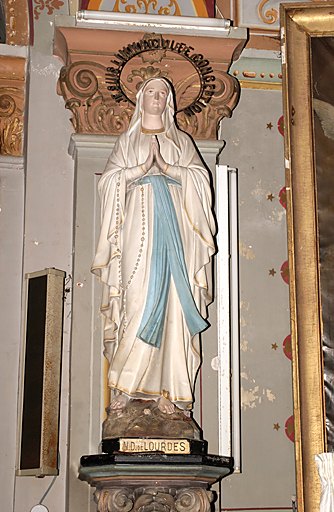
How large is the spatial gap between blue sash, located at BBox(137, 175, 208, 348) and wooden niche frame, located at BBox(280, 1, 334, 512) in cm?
61

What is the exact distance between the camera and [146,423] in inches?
176

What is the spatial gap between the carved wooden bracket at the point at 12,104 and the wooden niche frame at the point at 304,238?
1.35 m

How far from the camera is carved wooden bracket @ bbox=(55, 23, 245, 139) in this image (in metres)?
5.18

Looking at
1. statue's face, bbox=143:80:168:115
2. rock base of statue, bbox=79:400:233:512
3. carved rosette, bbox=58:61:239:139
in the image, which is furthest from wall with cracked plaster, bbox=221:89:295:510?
statue's face, bbox=143:80:168:115

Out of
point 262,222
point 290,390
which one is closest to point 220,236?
point 262,222

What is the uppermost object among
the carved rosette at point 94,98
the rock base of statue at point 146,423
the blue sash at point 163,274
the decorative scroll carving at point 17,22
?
the decorative scroll carving at point 17,22

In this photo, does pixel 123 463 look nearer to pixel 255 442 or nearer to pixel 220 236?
pixel 255 442

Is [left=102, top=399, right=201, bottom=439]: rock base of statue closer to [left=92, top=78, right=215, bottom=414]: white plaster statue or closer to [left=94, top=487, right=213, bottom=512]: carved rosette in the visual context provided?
[left=92, top=78, right=215, bottom=414]: white plaster statue

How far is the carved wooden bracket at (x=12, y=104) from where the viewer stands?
5.44 metres

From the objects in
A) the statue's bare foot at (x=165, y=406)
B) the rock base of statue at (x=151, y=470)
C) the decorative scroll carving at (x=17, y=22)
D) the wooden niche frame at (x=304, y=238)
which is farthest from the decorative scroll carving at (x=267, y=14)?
the rock base of statue at (x=151, y=470)

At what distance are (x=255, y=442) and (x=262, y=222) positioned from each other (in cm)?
110

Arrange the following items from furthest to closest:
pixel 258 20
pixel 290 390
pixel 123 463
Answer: pixel 258 20 → pixel 290 390 → pixel 123 463

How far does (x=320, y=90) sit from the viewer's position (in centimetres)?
539

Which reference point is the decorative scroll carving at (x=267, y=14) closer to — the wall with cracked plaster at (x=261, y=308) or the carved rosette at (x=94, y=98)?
the wall with cracked plaster at (x=261, y=308)
